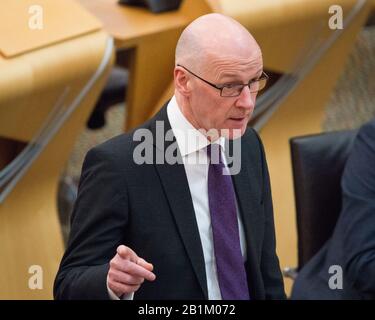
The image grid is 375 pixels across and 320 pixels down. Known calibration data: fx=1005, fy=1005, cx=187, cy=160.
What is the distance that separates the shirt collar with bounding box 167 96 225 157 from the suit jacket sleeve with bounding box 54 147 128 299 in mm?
105

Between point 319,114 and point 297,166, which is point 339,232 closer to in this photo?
point 297,166

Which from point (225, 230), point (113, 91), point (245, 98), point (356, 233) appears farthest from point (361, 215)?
point (113, 91)

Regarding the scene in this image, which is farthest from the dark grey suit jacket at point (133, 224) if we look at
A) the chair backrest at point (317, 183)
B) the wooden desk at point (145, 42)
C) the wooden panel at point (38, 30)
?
the wooden desk at point (145, 42)

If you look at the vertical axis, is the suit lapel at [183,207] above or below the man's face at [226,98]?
below

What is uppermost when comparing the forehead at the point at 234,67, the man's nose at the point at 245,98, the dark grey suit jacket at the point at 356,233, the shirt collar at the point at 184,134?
the forehead at the point at 234,67

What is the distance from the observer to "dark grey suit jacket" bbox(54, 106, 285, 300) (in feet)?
4.77

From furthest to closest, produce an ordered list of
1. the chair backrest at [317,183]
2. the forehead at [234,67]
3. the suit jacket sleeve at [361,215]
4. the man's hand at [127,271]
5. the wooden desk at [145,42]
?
the wooden desk at [145,42], the chair backrest at [317,183], the suit jacket sleeve at [361,215], the forehead at [234,67], the man's hand at [127,271]

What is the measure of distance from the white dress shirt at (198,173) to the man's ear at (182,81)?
53mm

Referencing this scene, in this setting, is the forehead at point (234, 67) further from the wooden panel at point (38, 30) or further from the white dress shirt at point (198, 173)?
the wooden panel at point (38, 30)

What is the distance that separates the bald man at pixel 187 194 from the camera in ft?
4.70

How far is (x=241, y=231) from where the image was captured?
61.9 inches

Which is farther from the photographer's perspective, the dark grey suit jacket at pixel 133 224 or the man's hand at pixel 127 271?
the dark grey suit jacket at pixel 133 224
